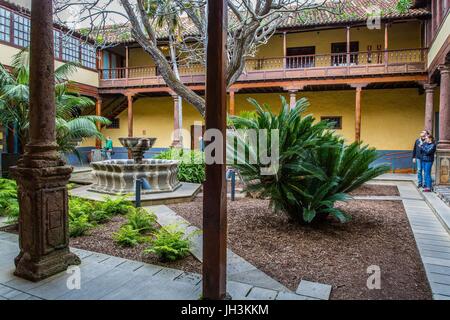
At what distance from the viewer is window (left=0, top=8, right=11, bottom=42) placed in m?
12.8

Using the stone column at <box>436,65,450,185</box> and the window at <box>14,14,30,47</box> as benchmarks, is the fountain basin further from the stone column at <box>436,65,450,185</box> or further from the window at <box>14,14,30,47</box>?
the window at <box>14,14,30,47</box>

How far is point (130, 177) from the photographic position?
7.27 m

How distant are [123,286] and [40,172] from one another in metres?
1.30

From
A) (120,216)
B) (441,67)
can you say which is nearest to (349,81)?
(441,67)

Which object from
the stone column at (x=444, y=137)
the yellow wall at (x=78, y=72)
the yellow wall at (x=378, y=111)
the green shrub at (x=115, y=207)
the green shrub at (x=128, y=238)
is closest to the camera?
the green shrub at (x=128, y=238)

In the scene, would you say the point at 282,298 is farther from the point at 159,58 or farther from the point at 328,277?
the point at 159,58

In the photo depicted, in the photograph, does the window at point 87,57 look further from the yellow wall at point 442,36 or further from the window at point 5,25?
the yellow wall at point 442,36

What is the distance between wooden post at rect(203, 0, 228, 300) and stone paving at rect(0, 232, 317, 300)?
0.94 feet

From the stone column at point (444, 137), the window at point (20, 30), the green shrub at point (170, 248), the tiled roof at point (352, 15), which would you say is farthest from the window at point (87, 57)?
the green shrub at point (170, 248)

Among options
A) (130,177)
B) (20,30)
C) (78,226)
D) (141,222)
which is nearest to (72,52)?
(20,30)

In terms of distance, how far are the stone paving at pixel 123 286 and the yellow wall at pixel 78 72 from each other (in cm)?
1276

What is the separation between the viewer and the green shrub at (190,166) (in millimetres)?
9797

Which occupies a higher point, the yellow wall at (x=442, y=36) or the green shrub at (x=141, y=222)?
the yellow wall at (x=442, y=36)

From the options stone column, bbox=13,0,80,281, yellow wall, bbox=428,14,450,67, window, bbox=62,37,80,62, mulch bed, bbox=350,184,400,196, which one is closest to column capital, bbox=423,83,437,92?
yellow wall, bbox=428,14,450,67
